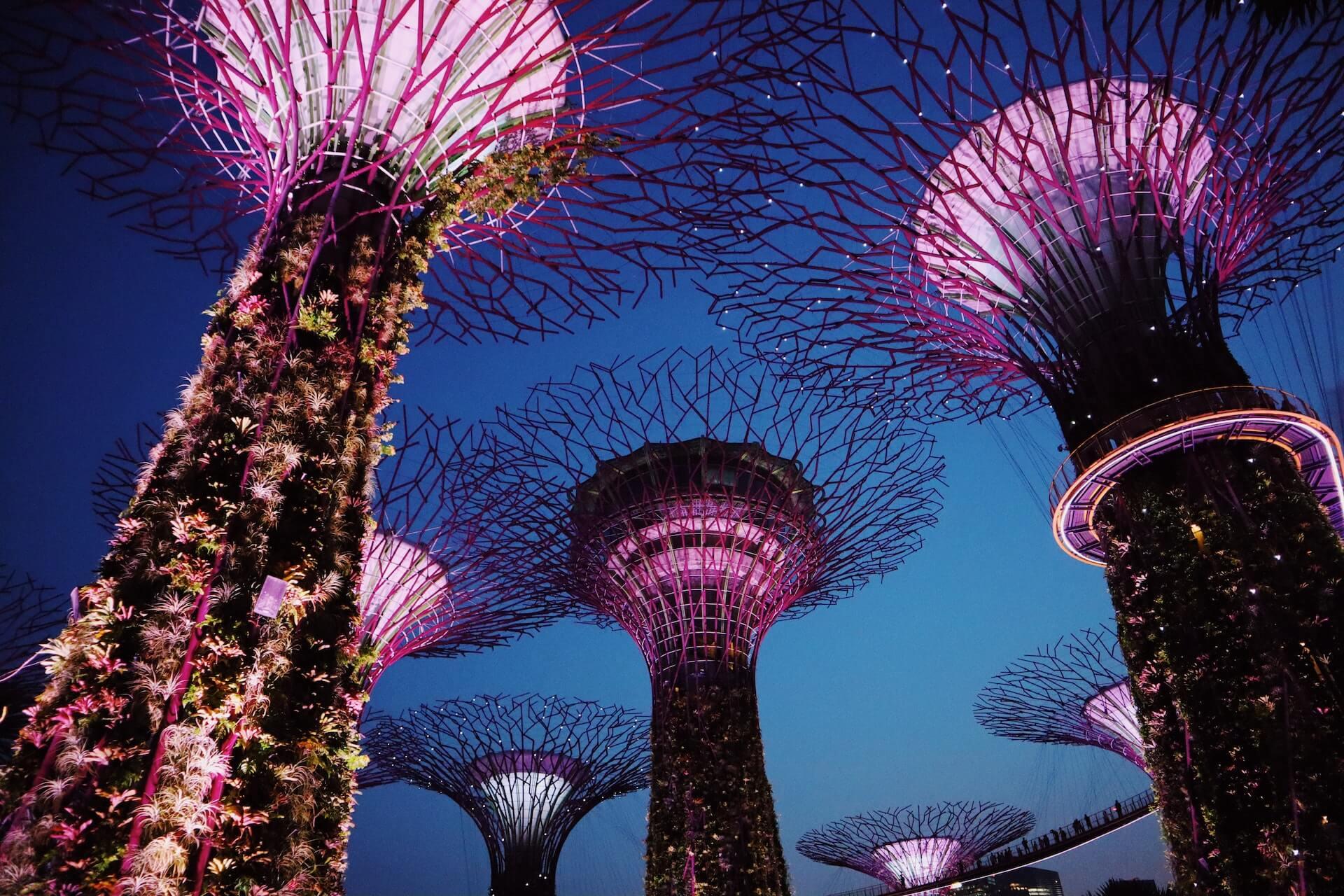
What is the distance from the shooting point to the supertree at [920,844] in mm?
38031

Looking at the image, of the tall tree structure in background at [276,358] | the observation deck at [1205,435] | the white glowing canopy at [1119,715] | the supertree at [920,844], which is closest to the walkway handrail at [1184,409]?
the observation deck at [1205,435]

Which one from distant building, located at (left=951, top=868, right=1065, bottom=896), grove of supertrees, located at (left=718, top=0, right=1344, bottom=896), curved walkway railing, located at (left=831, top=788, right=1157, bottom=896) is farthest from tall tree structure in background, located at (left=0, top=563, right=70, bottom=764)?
distant building, located at (left=951, top=868, right=1065, bottom=896)

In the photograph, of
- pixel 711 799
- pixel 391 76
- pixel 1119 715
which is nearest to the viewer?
pixel 391 76

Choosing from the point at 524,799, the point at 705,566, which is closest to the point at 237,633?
→ the point at 705,566

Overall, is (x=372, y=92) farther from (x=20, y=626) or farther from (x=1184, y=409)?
(x=20, y=626)

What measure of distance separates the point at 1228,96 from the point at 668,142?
7986mm

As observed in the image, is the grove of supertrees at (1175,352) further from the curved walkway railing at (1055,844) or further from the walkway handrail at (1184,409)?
the curved walkway railing at (1055,844)

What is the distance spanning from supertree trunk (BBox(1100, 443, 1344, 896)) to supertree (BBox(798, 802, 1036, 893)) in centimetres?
3005

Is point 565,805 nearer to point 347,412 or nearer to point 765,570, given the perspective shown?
point 765,570

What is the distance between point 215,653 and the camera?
4.93 metres

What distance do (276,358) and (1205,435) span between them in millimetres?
10925

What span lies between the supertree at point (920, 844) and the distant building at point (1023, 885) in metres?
10.1

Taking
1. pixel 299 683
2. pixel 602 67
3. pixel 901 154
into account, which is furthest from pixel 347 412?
pixel 901 154

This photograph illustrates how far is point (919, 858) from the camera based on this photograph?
38344 mm
